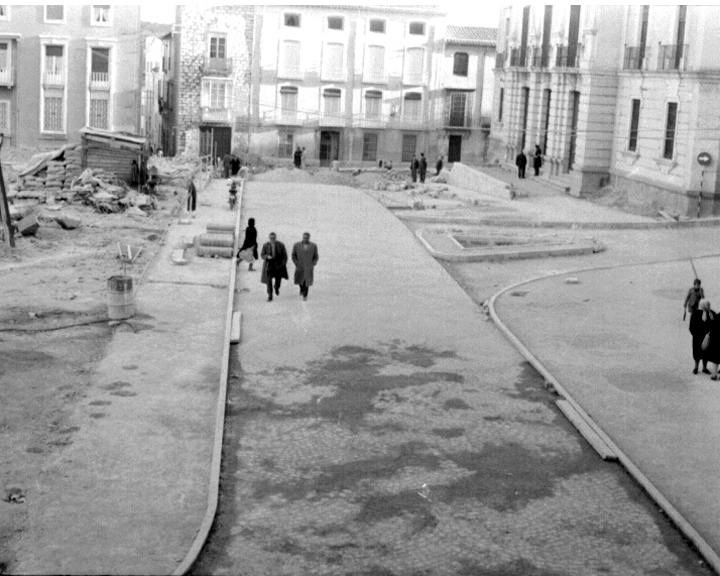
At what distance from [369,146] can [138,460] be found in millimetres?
47279

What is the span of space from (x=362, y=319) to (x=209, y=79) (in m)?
38.2

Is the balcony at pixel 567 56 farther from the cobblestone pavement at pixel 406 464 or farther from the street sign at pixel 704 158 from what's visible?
the cobblestone pavement at pixel 406 464

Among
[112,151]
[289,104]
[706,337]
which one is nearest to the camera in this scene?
[706,337]

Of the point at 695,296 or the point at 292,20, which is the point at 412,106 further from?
the point at 695,296

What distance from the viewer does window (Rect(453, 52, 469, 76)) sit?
5997cm

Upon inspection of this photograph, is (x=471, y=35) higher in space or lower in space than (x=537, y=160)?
higher

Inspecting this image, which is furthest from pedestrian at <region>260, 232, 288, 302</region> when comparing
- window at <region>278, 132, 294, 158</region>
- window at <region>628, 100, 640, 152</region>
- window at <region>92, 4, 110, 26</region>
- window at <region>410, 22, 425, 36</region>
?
window at <region>410, 22, 425, 36</region>

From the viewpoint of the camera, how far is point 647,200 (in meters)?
37.0

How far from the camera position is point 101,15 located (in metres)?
45.1

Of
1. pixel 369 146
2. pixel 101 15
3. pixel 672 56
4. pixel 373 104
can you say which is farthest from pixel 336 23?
pixel 672 56

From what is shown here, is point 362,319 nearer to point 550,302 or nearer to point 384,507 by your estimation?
point 550,302

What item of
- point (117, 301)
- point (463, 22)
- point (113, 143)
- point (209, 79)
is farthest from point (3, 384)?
point (463, 22)

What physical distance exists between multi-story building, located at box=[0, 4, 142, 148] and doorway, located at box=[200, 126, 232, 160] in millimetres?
10459

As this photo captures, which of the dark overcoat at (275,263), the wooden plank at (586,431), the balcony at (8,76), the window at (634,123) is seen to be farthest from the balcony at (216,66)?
the wooden plank at (586,431)
